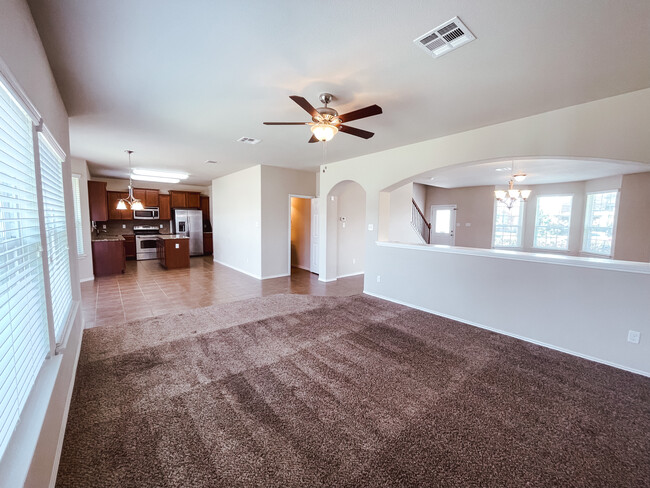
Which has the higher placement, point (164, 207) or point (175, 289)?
point (164, 207)

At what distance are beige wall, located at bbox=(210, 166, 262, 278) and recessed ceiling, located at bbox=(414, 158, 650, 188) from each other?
3.72 m

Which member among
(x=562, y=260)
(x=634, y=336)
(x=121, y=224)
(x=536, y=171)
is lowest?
(x=634, y=336)

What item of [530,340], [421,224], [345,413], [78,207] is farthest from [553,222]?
[78,207]

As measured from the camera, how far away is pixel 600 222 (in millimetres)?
7012

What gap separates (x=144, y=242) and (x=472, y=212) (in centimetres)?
1079

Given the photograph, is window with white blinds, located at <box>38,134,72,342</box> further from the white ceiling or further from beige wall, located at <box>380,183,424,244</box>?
beige wall, located at <box>380,183,424,244</box>

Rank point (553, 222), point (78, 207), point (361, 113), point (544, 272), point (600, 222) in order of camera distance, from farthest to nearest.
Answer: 1. point (553, 222)
2. point (600, 222)
3. point (78, 207)
4. point (544, 272)
5. point (361, 113)

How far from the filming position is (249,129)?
375 cm

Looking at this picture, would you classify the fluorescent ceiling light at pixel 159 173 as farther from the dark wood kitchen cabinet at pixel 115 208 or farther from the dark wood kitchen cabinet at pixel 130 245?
the dark wood kitchen cabinet at pixel 130 245

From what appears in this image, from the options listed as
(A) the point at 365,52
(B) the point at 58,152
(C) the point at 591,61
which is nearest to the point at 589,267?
(C) the point at 591,61

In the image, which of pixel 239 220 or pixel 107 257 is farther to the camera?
pixel 239 220

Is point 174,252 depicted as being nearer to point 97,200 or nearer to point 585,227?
point 97,200

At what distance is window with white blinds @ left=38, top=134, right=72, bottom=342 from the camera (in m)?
2.04

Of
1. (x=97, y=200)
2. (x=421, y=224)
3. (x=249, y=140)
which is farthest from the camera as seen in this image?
(x=421, y=224)
